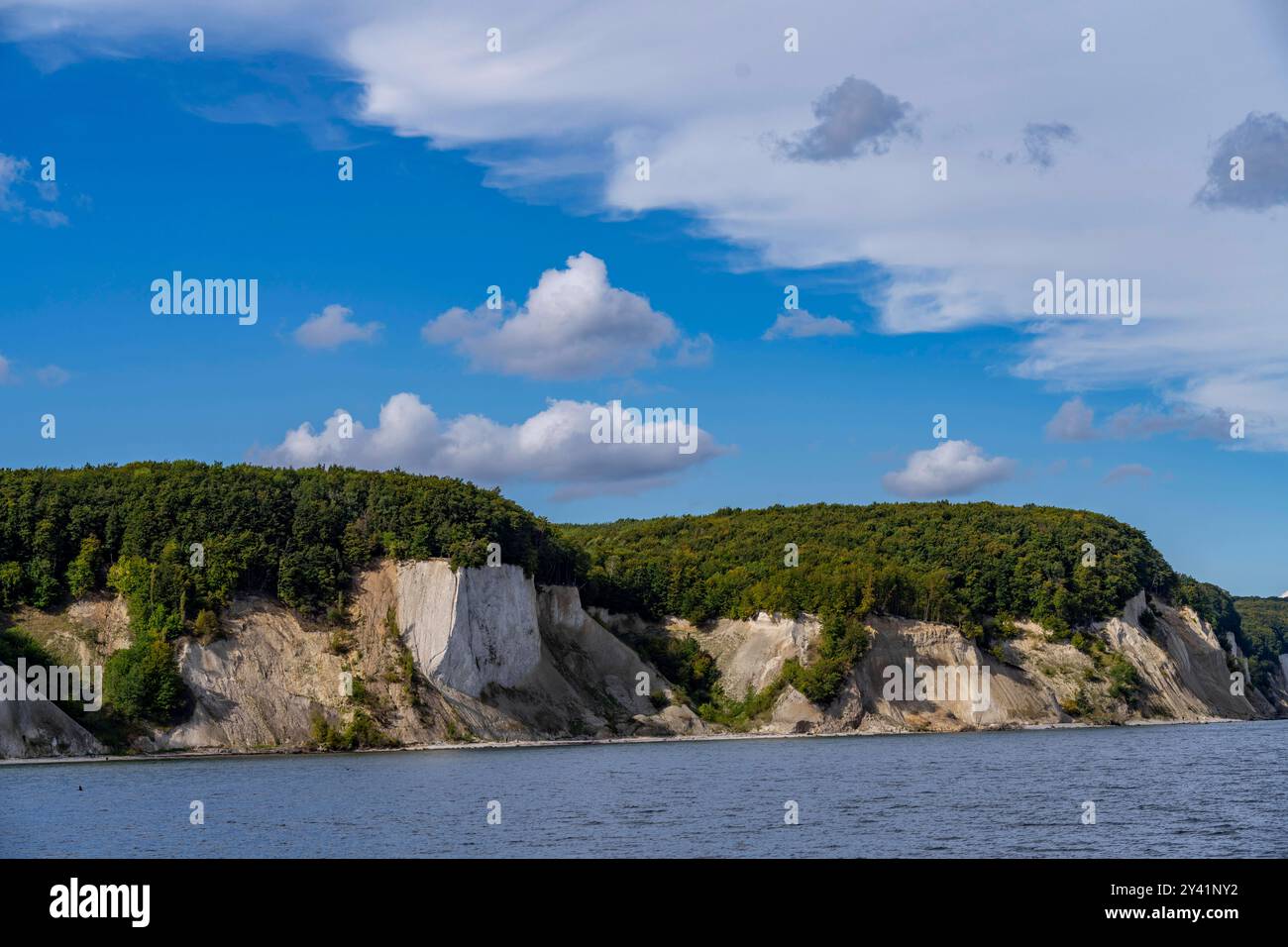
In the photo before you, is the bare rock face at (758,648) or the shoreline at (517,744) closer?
the shoreline at (517,744)

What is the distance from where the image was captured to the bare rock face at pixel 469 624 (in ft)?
324

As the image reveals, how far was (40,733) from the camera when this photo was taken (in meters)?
79.4

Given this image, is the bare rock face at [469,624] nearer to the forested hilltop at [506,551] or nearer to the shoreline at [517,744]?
the forested hilltop at [506,551]

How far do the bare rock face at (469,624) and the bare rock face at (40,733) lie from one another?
24596 mm

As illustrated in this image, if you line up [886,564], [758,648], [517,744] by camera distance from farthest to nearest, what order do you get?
[886,564] < [758,648] < [517,744]

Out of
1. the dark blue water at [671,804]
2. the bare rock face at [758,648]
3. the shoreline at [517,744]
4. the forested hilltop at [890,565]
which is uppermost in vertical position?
the forested hilltop at [890,565]

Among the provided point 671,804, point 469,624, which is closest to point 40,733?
point 469,624

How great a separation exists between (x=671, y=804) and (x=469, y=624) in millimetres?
53594

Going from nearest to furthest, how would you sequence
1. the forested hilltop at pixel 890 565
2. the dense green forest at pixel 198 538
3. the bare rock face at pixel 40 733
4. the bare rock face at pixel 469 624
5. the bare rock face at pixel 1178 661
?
the bare rock face at pixel 40 733 < the dense green forest at pixel 198 538 < the bare rock face at pixel 469 624 < the forested hilltop at pixel 890 565 < the bare rock face at pixel 1178 661

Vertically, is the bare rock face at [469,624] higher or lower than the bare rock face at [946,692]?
higher

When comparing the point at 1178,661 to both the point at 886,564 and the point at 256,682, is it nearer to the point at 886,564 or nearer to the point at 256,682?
the point at 886,564

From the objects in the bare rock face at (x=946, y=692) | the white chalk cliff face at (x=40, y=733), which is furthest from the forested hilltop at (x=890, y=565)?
the white chalk cliff face at (x=40, y=733)
